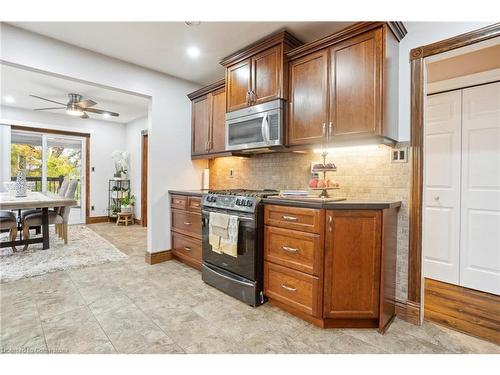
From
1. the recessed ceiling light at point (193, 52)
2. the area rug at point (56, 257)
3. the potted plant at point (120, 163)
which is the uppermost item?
the recessed ceiling light at point (193, 52)

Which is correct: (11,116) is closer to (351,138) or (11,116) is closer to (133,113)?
(133,113)

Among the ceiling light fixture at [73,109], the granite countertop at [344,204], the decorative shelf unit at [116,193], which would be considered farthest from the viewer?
the decorative shelf unit at [116,193]

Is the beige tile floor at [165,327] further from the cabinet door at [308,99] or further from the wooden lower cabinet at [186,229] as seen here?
the cabinet door at [308,99]

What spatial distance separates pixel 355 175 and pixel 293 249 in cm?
94

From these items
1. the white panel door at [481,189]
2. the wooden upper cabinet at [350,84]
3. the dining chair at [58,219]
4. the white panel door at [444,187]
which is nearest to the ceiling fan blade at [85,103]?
the dining chair at [58,219]

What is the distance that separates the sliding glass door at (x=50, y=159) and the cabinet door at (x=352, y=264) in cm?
568

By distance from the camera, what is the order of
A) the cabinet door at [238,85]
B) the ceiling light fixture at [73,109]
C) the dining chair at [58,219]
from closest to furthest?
the cabinet door at [238,85] → the dining chair at [58,219] → the ceiling light fixture at [73,109]

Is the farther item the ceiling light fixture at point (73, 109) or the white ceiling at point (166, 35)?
the ceiling light fixture at point (73, 109)

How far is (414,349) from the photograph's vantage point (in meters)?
1.73

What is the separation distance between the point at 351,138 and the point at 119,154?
598 cm

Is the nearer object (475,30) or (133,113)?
(475,30)

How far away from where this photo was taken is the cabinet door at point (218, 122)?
3.26 m

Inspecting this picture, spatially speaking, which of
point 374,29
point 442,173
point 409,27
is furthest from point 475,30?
point 442,173

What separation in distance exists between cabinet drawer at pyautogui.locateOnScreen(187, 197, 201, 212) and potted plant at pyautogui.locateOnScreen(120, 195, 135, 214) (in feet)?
11.7
